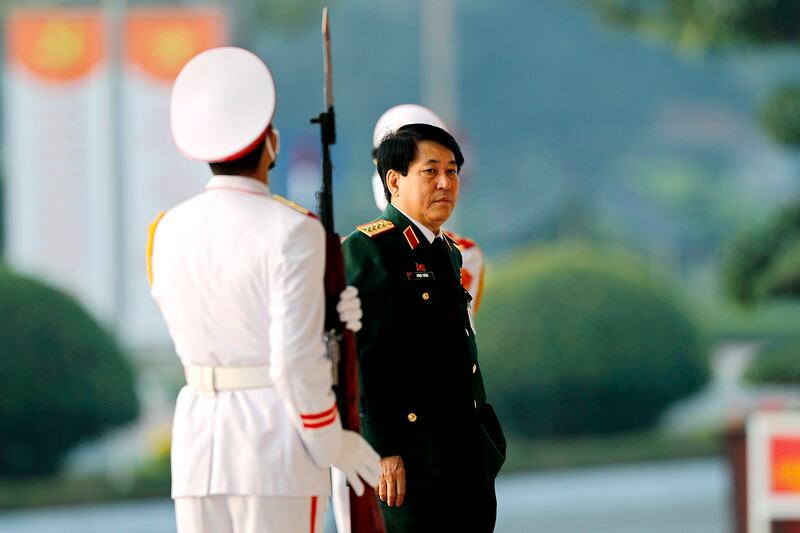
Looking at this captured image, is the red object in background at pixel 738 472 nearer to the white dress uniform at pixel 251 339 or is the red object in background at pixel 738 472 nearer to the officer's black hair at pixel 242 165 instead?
the white dress uniform at pixel 251 339

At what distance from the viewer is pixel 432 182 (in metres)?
3.31

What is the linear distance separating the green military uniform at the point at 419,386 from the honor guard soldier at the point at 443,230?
38cm

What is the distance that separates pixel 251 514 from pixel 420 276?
73cm

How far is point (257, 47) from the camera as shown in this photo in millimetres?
11656

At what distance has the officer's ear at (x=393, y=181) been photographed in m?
3.38

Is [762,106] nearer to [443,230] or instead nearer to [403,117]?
[403,117]

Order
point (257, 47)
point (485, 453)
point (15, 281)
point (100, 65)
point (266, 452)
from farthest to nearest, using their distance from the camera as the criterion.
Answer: point (257, 47), point (100, 65), point (15, 281), point (485, 453), point (266, 452)

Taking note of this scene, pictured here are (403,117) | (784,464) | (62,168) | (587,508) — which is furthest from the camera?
(62,168)

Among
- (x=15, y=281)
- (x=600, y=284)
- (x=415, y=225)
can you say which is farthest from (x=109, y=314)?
(x=415, y=225)

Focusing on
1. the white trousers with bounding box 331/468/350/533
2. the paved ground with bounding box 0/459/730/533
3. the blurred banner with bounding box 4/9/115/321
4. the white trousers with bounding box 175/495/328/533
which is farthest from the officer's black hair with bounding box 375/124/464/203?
the blurred banner with bounding box 4/9/115/321

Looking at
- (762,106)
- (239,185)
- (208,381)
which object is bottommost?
(208,381)

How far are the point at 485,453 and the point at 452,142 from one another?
68cm

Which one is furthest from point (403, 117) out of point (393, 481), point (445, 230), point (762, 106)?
point (762, 106)

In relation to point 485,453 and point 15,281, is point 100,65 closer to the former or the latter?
point 15,281
